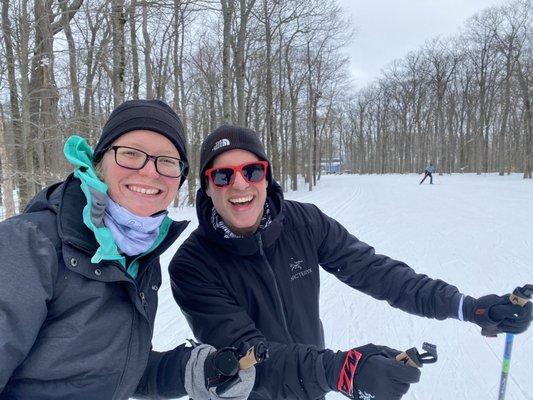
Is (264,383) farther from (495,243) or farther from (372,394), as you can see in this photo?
(495,243)

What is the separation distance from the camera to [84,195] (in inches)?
61.0

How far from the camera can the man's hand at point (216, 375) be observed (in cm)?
162

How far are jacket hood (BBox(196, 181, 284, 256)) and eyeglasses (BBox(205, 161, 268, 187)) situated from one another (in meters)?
0.15

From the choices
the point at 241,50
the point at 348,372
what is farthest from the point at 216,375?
the point at 241,50

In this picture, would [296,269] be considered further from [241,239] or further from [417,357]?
[417,357]

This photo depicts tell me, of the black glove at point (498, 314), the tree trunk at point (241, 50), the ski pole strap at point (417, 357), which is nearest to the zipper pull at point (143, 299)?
the ski pole strap at point (417, 357)

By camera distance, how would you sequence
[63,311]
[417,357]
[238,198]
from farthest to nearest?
[238,198] < [417,357] < [63,311]

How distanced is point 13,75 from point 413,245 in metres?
9.20

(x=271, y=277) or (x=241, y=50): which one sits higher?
(x=241, y=50)

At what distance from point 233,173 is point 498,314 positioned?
1629 millimetres

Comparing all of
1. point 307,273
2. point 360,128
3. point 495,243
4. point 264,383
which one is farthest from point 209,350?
point 360,128

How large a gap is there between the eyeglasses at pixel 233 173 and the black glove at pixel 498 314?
4.51ft

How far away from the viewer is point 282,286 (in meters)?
2.12

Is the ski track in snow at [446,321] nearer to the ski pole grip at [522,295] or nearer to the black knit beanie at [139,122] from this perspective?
the ski pole grip at [522,295]
